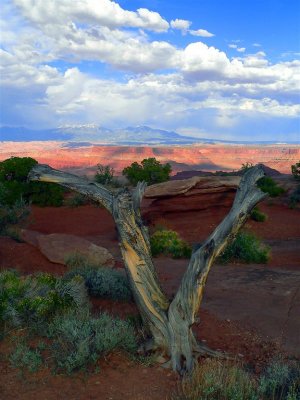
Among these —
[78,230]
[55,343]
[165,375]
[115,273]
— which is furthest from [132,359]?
[78,230]

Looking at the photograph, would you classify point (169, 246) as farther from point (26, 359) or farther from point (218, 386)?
point (218, 386)

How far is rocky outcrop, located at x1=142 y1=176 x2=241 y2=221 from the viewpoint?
69.9 ft

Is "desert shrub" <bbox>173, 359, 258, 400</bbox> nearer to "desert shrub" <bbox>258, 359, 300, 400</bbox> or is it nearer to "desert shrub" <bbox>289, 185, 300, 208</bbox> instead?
"desert shrub" <bbox>258, 359, 300, 400</bbox>

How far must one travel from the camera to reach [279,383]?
16.4 ft

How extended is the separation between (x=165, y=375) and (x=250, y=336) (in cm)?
219

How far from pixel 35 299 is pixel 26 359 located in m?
1.23

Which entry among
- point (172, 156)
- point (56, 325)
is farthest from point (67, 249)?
point (172, 156)

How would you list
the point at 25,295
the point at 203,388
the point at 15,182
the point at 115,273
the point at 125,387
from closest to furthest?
the point at 203,388 < the point at 125,387 < the point at 25,295 < the point at 115,273 < the point at 15,182

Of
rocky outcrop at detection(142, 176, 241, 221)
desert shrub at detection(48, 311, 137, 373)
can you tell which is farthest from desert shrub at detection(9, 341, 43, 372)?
rocky outcrop at detection(142, 176, 241, 221)

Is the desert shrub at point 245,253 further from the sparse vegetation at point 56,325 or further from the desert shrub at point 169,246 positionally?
the sparse vegetation at point 56,325

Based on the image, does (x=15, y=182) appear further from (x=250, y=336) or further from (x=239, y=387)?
(x=239, y=387)

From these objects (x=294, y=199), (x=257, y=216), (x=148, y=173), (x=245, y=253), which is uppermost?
(x=148, y=173)

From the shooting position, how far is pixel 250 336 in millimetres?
7188

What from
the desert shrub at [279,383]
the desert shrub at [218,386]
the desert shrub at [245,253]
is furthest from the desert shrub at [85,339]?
the desert shrub at [245,253]
